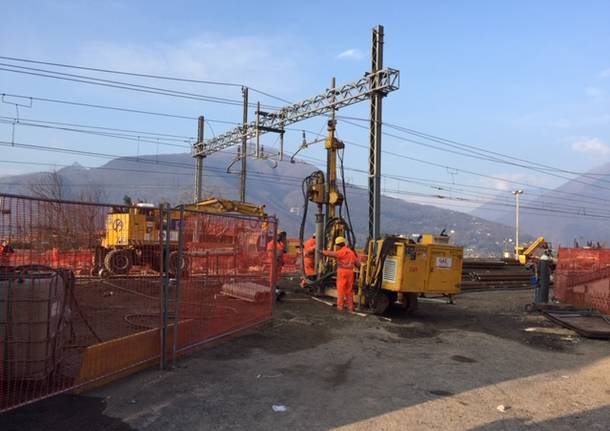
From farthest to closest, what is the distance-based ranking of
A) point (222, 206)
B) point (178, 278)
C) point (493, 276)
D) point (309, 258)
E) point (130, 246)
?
1. point (493, 276)
2. point (222, 206)
3. point (309, 258)
4. point (130, 246)
5. point (178, 278)

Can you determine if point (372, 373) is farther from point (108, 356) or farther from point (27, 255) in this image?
point (27, 255)

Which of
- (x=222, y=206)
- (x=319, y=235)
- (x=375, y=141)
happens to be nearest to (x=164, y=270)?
(x=319, y=235)

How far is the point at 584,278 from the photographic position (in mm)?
14531

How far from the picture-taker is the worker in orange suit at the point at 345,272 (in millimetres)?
12211

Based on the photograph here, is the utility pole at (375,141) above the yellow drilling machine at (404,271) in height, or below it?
above

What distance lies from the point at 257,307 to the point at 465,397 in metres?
4.41

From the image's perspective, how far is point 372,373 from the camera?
7.34 meters

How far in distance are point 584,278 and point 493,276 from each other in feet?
33.3

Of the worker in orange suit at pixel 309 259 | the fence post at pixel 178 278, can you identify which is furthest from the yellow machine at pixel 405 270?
the fence post at pixel 178 278

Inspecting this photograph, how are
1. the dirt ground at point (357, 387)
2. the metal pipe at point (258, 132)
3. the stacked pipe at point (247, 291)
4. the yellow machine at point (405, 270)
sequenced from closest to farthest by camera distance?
the dirt ground at point (357, 387) → the stacked pipe at point (247, 291) → the yellow machine at point (405, 270) → the metal pipe at point (258, 132)

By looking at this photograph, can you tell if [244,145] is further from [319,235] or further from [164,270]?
[164,270]

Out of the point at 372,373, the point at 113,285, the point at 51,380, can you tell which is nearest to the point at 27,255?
the point at 51,380

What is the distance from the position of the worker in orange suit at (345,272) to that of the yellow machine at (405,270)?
1.00 ft

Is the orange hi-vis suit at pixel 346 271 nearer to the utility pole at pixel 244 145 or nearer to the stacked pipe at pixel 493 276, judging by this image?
the stacked pipe at pixel 493 276
